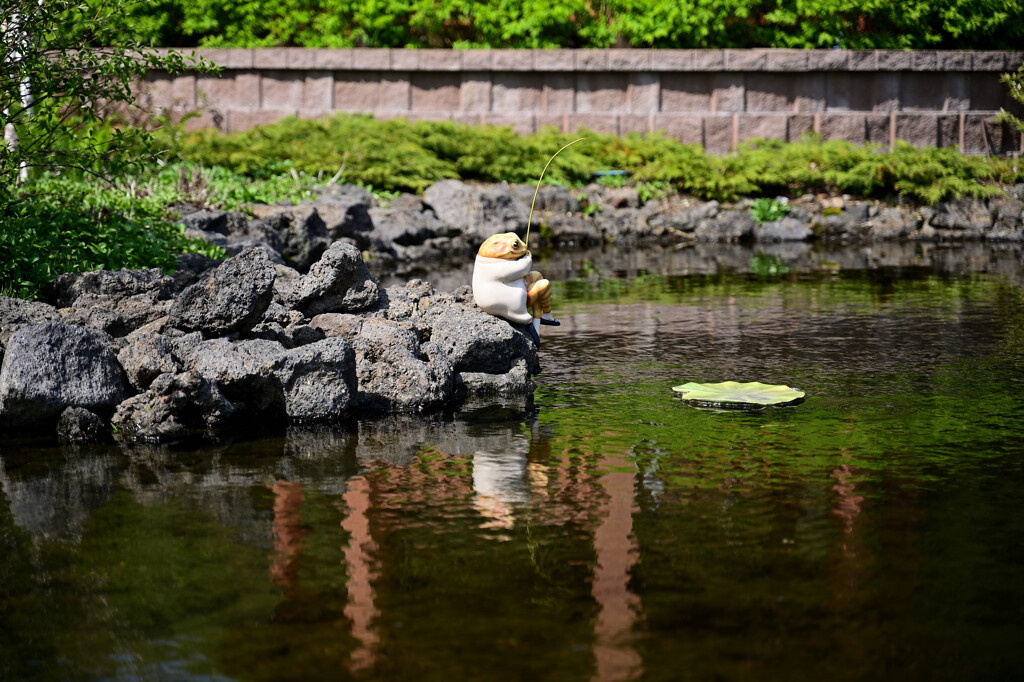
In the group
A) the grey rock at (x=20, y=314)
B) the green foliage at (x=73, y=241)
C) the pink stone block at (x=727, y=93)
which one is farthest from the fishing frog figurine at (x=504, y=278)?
the pink stone block at (x=727, y=93)

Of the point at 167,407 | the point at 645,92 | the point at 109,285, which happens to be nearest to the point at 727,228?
the point at 645,92

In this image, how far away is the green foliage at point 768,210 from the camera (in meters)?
20.6

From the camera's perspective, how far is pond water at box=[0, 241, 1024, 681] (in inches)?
159

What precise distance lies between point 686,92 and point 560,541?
1845cm

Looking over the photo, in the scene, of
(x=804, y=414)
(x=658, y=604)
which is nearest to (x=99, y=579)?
(x=658, y=604)

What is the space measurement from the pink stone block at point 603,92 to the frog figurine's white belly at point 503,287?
47.1 feet

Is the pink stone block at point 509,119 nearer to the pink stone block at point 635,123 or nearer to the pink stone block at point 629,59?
the pink stone block at point 635,123

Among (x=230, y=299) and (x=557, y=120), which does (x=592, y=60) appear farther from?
A: (x=230, y=299)

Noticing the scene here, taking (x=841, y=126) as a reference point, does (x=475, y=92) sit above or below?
above

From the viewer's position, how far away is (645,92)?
22.4 m

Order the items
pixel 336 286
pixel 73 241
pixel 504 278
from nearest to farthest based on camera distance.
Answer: pixel 504 278, pixel 336 286, pixel 73 241

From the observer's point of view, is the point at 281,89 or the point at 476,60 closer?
the point at 476,60

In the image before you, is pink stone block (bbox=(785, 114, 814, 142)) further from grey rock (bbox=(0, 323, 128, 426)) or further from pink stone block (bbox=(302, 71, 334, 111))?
grey rock (bbox=(0, 323, 128, 426))

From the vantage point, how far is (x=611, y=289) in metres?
13.8
